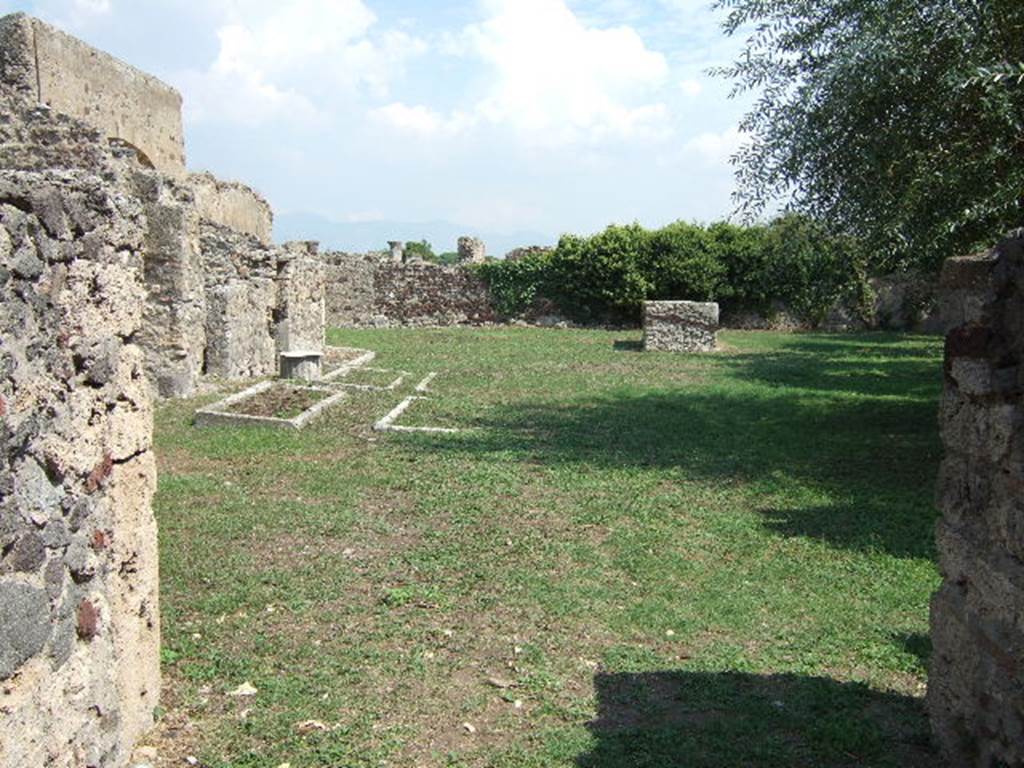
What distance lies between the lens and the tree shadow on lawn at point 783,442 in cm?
750

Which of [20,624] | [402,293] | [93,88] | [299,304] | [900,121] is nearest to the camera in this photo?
[20,624]

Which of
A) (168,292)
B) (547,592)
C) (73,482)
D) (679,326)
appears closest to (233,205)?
(168,292)

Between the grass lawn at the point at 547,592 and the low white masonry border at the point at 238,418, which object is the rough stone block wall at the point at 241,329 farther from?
the grass lawn at the point at 547,592

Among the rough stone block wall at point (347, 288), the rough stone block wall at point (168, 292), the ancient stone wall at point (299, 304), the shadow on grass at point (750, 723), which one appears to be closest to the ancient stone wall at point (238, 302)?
the ancient stone wall at point (299, 304)

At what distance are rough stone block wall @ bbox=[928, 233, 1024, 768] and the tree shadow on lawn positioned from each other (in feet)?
9.16

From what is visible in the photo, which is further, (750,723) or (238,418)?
(238,418)

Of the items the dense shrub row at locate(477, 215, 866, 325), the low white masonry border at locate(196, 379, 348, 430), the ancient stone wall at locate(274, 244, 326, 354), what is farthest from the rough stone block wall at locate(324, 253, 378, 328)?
the low white masonry border at locate(196, 379, 348, 430)

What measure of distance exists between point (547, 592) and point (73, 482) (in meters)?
2.98

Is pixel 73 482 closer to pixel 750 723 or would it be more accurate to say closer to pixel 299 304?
pixel 750 723

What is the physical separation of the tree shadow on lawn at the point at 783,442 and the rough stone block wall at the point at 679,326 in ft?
14.9

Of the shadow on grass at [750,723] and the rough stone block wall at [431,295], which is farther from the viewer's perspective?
the rough stone block wall at [431,295]

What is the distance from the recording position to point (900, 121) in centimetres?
852

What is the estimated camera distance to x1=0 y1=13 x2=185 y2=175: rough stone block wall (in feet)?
46.6

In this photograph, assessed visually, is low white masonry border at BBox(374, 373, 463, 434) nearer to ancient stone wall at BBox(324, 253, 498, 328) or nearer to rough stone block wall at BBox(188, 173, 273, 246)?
Result: rough stone block wall at BBox(188, 173, 273, 246)
